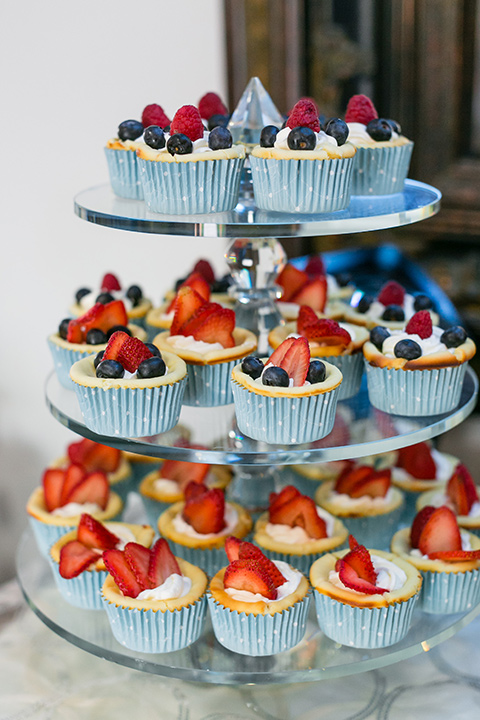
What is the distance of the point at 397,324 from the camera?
1.69 m

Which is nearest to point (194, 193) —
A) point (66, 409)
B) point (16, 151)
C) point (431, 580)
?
point (66, 409)

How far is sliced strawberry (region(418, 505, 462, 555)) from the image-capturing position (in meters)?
1.50

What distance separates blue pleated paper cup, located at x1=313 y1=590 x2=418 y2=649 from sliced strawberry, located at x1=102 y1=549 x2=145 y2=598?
0.29 m

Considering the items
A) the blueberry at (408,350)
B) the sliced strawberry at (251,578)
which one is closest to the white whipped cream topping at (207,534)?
the sliced strawberry at (251,578)

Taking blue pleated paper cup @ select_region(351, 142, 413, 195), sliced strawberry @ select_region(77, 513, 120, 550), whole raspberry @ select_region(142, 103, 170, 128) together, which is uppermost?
whole raspberry @ select_region(142, 103, 170, 128)

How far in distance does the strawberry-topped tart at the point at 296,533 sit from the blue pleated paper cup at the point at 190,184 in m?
0.55

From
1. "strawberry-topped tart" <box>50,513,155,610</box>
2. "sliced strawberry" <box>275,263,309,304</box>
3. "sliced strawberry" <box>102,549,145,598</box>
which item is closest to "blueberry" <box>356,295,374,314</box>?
"sliced strawberry" <box>275,263,309,304</box>

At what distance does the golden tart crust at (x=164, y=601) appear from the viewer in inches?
53.2

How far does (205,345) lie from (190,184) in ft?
Result: 1.00

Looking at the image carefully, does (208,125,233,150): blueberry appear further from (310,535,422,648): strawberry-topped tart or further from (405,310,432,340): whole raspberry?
(310,535,422,648): strawberry-topped tart

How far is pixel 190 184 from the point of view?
1.37 metres

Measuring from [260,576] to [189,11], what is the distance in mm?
2039

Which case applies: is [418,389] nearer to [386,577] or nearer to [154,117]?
[386,577]

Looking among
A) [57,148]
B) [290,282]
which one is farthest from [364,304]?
[57,148]
